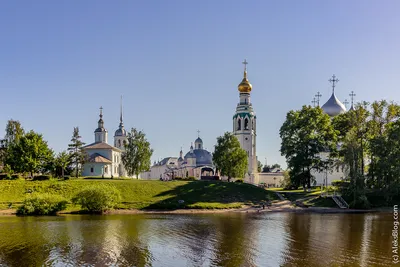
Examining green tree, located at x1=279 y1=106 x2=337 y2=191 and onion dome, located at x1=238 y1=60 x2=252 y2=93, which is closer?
green tree, located at x1=279 y1=106 x2=337 y2=191

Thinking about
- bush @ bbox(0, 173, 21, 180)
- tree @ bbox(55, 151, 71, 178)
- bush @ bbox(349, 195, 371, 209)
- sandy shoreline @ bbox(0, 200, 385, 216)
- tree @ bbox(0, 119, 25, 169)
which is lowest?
sandy shoreline @ bbox(0, 200, 385, 216)

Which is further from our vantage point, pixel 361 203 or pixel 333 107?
pixel 333 107

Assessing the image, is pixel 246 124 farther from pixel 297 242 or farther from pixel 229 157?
pixel 297 242

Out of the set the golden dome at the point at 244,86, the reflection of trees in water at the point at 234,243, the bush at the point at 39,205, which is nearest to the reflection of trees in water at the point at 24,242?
the bush at the point at 39,205

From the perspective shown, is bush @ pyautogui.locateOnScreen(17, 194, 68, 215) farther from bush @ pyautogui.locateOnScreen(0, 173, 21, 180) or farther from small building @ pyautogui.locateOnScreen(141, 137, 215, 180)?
small building @ pyautogui.locateOnScreen(141, 137, 215, 180)

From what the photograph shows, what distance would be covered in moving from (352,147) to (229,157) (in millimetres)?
23368

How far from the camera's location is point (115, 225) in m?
37.8

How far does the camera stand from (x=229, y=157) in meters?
74.8

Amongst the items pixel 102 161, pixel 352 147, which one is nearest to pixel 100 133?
pixel 102 161

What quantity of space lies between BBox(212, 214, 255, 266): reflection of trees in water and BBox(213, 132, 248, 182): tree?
3240cm

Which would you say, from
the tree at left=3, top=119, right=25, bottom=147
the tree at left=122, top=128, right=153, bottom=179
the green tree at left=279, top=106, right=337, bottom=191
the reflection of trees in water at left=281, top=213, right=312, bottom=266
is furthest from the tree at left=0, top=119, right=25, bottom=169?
the reflection of trees in water at left=281, top=213, right=312, bottom=266

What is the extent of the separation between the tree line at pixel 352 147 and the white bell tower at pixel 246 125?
57.9 feet

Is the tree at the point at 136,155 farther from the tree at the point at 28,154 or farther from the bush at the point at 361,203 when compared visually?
the bush at the point at 361,203

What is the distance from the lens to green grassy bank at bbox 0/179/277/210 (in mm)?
53344
